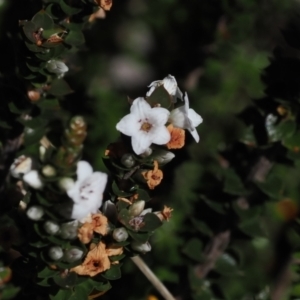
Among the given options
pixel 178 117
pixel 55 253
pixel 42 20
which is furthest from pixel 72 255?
pixel 42 20

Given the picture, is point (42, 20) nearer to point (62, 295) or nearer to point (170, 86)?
point (170, 86)

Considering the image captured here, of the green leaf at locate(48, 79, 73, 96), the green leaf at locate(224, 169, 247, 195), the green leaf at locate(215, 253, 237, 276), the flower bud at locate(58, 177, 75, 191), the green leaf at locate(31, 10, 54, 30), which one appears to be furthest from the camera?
the green leaf at locate(215, 253, 237, 276)

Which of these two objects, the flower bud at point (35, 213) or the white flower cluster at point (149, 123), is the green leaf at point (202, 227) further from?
the flower bud at point (35, 213)

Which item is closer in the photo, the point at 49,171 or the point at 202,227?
the point at 49,171

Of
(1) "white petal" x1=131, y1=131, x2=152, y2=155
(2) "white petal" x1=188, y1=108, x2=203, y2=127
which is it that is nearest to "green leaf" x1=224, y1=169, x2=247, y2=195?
(2) "white petal" x1=188, y1=108, x2=203, y2=127

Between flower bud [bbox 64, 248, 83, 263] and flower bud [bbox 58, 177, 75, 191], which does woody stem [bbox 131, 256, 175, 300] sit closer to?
flower bud [bbox 64, 248, 83, 263]

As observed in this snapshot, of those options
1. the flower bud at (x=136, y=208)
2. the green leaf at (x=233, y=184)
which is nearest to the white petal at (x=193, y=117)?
the flower bud at (x=136, y=208)
